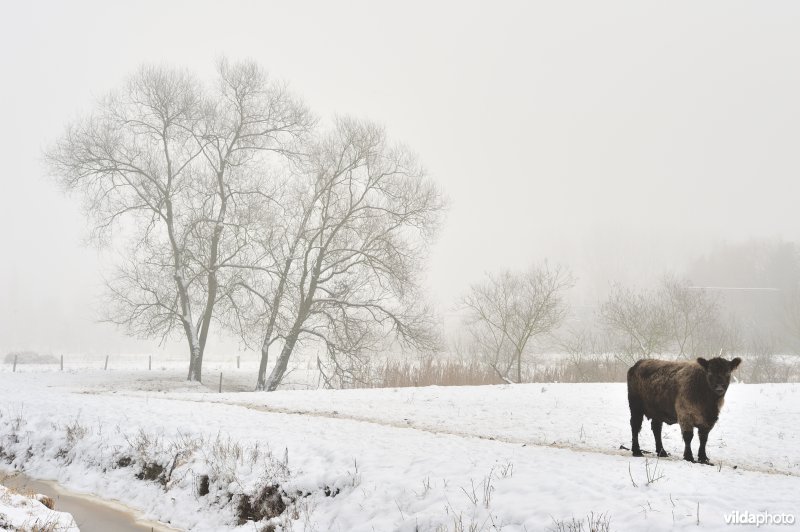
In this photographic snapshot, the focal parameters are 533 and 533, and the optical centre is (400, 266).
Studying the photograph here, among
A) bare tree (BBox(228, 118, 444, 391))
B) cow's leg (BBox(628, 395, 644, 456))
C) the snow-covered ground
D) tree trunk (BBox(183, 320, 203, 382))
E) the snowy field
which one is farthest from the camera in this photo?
tree trunk (BBox(183, 320, 203, 382))

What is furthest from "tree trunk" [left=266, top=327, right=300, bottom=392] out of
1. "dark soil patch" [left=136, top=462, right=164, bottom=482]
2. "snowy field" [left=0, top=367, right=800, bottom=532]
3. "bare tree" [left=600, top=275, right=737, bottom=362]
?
"bare tree" [left=600, top=275, right=737, bottom=362]

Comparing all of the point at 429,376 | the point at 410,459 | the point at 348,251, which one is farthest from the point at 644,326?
the point at 410,459

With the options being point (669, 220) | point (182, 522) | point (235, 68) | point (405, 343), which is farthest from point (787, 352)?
point (669, 220)

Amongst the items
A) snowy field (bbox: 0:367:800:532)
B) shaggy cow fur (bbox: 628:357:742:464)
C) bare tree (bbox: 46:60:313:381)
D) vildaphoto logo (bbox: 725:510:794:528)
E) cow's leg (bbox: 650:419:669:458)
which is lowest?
snowy field (bbox: 0:367:800:532)

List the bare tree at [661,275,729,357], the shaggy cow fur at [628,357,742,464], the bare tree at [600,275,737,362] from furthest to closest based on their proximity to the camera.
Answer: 1. the bare tree at [661,275,729,357]
2. the bare tree at [600,275,737,362]
3. the shaggy cow fur at [628,357,742,464]

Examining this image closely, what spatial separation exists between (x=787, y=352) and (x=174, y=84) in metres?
60.9

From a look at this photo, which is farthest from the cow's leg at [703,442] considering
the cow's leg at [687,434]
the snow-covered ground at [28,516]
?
the snow-covered ground at [28,516]

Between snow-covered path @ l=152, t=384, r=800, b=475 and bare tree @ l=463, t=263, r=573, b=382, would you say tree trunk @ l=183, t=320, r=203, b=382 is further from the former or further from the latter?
bare tree @ l=463, t=263, r=573, b=382

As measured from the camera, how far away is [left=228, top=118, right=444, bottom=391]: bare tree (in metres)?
29.7

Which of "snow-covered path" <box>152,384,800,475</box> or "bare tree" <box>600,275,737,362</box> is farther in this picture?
"bare tree" <box>600,275,737,362</box>

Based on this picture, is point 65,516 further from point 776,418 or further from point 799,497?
point 776,418

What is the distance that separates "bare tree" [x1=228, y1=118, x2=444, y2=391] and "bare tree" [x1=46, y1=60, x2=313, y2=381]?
2370mm

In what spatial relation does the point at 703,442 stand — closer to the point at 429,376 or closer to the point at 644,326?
the point at 429,376

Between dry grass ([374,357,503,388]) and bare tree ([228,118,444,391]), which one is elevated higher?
bare tree ([228,118,444,391])
